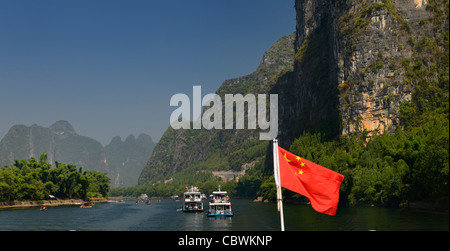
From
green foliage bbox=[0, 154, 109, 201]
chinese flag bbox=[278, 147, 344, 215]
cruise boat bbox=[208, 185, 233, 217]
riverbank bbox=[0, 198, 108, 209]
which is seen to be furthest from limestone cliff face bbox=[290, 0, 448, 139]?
chinese flag bbox=[278, 147, 344, 215]

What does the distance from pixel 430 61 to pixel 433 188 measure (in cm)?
9287

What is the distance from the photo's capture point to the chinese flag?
19.1 metres

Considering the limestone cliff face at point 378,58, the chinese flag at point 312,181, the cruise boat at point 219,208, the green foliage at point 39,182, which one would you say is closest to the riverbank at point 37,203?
the green foliage at point 39,182

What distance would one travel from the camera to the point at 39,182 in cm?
15738

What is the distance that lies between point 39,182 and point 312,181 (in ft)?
510

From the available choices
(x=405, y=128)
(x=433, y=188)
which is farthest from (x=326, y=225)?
A: (x=405, y=128)

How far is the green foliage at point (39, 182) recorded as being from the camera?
13662 centimetres

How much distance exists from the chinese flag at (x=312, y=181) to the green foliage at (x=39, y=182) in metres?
127

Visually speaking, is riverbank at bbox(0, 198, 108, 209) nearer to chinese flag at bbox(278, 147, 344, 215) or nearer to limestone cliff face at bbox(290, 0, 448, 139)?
limestone cliff face at bbox(290, 0, 448, 139)

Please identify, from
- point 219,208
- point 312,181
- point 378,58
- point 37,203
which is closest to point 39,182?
point 37,203

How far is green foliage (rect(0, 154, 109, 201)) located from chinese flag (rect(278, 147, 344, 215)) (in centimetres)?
12676
